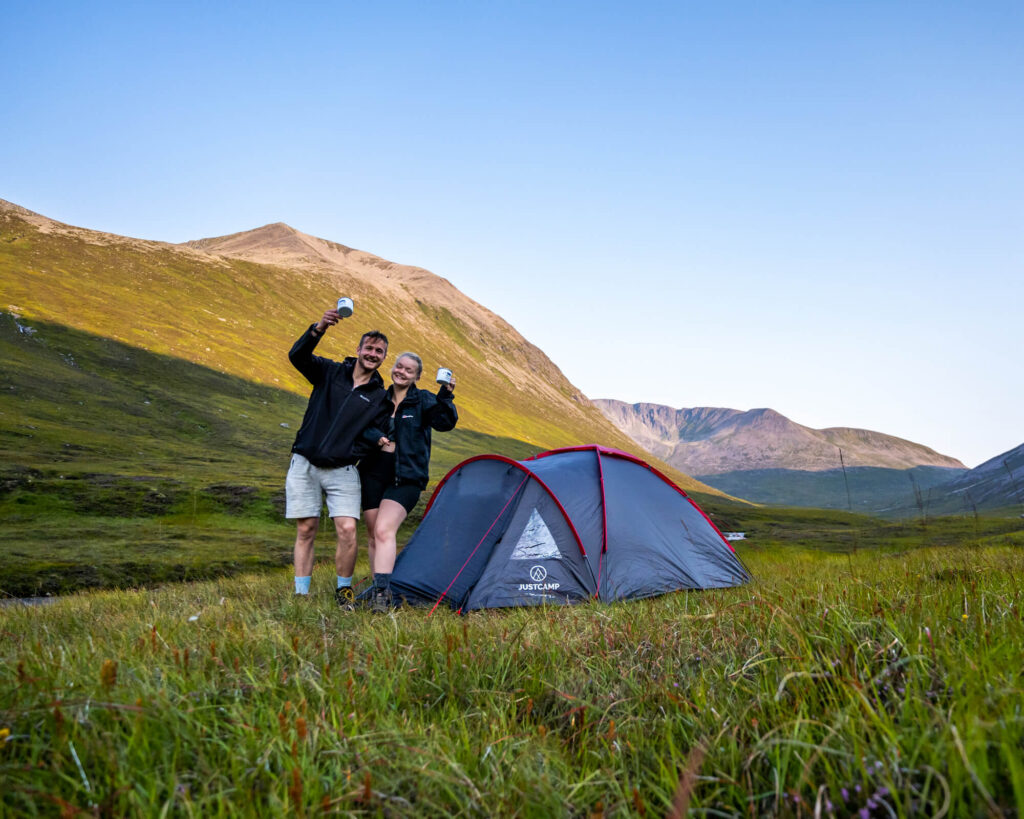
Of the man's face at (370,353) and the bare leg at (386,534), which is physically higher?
the man's face at (370,353)

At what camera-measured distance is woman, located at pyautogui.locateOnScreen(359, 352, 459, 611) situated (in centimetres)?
744

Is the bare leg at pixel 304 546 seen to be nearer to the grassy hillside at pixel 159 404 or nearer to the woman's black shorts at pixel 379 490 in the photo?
the woman's black shorts at pixel 379 490

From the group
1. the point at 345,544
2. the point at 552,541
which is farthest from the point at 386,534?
the point at 552,541

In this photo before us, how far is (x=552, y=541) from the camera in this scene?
27.4 feet

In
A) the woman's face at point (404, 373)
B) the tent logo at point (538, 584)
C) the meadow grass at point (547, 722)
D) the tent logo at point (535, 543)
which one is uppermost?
the woman's face at point (404, 373)

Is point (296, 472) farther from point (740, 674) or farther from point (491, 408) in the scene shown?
point (491, 408)

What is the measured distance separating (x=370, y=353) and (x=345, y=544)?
2369mm

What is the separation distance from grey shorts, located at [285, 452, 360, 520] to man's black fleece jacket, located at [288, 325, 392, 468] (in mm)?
137

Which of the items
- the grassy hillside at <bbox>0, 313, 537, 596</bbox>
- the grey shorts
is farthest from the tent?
the grassy hillside at <bbox>0, 313, 537, 596</bbox>

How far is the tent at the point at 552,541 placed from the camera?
316 inches

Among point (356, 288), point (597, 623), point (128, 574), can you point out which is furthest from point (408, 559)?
point (356, 288)

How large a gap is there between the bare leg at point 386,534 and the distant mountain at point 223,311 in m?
36.5

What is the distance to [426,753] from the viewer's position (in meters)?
2.04

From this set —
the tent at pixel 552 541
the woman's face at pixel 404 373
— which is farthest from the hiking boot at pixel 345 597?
A: the woman's face at pixel 404 373
